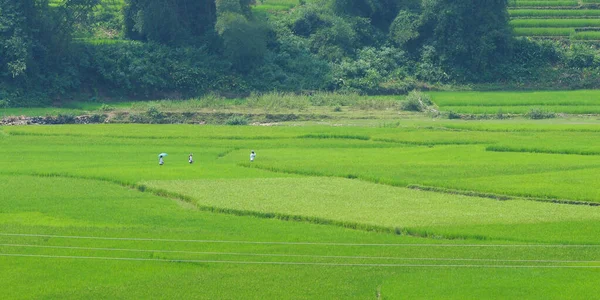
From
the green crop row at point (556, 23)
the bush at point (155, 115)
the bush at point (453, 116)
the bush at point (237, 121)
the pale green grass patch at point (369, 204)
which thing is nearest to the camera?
the pale green grass patch at point (369, 204)

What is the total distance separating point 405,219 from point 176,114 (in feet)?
80.1

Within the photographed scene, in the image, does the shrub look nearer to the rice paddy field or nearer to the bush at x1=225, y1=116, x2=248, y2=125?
the bush at x1=225, y1=116, x2=248, y2=125

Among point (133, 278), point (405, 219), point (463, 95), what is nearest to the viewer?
point (133, 278)

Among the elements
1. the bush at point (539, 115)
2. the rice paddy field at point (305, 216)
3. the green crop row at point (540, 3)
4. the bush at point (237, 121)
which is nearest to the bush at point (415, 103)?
the bush at point (539, 115)

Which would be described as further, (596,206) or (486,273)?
(596,206)

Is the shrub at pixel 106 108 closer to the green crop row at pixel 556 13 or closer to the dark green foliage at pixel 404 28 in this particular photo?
the dark green foliage at pixel 404 28

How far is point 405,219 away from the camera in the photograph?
2545 cm

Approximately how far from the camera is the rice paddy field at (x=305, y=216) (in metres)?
20.3

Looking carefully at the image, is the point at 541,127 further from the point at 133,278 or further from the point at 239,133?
the point at 133,278

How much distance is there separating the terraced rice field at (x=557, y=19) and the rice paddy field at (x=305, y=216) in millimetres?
21002

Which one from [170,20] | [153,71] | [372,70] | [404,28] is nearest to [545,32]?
[404,28]

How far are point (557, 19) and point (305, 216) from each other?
41.8 meters

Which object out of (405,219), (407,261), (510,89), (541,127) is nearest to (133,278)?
(407,261)

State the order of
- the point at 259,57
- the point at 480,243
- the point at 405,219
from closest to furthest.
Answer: the point at 480,243 → the point at 405,219 → the point at 259,57
